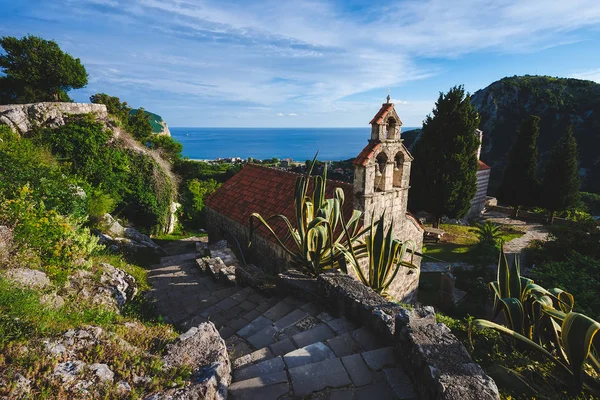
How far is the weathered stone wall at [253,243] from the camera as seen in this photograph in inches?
342

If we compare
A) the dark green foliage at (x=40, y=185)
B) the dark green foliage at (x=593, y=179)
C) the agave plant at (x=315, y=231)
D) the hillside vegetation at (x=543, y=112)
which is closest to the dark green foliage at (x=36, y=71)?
the dark green foliage at (x=40, y=185)

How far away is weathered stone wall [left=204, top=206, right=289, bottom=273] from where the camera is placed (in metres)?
8.69

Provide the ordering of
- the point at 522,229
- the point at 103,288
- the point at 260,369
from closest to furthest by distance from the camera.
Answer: the point at 260,369, the point at 103,288, the point at 522,229

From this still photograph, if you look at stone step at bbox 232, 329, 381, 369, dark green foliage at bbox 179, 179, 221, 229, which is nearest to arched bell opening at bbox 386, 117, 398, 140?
stone step at bbox 232, 329, 381, 369

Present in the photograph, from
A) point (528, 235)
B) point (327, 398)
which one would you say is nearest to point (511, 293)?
point (327, 398)

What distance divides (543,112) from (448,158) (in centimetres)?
4504

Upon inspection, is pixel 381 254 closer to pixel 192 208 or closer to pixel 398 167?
pixel 398 167

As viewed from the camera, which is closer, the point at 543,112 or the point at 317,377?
the point at 317,377

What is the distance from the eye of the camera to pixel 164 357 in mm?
2727

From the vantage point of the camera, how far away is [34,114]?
42.0ft

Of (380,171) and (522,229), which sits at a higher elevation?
(380,171)

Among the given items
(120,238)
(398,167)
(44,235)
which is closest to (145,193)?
(120,238)

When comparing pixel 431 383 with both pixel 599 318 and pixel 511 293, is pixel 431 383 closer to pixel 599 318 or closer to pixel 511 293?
pixel 511 293

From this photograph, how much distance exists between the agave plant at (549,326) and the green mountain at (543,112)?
5038cm
